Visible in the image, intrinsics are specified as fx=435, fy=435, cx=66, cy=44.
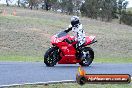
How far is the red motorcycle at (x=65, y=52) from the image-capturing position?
14.7 m

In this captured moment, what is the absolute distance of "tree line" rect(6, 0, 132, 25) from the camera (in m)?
89.5

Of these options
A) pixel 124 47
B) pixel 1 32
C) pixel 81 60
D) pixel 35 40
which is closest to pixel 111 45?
pixel 124 47

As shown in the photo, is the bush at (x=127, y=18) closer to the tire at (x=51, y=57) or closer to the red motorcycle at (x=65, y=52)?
the red motorcycle at (x=65, y=52)

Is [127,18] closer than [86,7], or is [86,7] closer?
[86,7]

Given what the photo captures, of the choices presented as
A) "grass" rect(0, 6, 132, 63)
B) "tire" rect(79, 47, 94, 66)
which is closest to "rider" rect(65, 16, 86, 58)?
"tire" rect(79, 47, 94, 66)

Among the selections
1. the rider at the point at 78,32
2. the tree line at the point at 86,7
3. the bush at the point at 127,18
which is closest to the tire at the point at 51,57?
the rider at the point at 78,32

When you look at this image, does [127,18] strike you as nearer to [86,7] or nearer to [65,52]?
[86,7]

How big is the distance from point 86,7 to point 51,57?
247 feet

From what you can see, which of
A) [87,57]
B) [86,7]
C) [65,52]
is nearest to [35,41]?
[87,57]

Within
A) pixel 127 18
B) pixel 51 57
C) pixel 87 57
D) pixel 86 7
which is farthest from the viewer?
pixel 127 18

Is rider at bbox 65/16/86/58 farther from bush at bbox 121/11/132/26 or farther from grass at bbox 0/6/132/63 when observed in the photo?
bush at bbox 121/11/132/26

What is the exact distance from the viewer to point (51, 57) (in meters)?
14.6

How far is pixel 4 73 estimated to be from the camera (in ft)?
38.2

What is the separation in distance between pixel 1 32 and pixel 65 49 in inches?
1009
